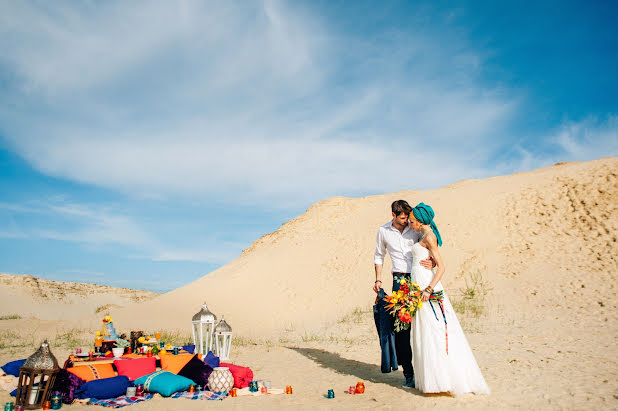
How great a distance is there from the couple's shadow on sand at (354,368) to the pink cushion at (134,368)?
11.0ft

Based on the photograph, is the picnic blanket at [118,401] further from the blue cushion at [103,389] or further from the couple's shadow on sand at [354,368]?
the couple's shadow on sand at [354,368]

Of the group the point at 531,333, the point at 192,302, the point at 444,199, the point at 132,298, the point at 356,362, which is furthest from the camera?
the point at 132,298

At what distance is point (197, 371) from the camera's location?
6.45 metres

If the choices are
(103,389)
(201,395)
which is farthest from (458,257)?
(103,389)

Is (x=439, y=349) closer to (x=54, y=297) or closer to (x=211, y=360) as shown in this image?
(x=211, y=360)

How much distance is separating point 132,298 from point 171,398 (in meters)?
36.7

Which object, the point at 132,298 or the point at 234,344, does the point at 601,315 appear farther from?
the point at 132,298

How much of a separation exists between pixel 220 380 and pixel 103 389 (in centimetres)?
157

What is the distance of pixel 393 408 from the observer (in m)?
5.17

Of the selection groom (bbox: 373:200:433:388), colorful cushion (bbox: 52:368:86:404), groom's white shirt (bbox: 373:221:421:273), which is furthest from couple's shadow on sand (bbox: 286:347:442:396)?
colorful cushion (bbox: 52:368:86:404)

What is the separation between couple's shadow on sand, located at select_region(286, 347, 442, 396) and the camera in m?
6.76

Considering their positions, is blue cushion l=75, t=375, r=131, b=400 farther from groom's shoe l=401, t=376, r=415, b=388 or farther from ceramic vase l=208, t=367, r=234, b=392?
groom's shoe l=401, t=376, r=415, b=388

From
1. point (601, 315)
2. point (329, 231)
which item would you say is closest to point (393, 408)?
point (601, 315)

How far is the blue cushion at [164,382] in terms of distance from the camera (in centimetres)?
→ 593
